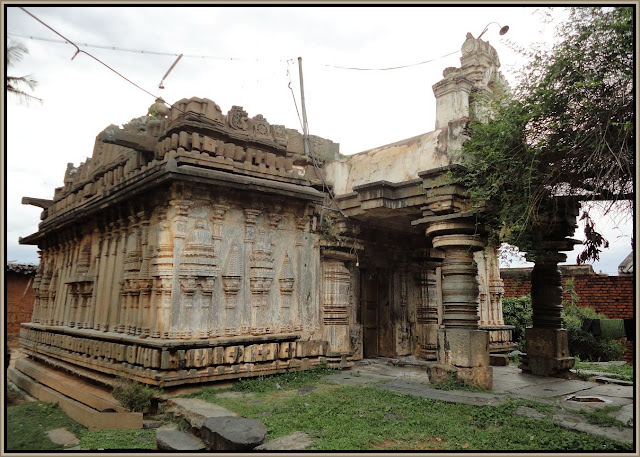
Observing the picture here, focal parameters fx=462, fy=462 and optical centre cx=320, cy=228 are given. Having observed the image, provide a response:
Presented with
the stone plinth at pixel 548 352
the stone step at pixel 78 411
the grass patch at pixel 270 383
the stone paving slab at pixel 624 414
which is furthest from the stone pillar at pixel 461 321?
the stone step at pixel 78 411

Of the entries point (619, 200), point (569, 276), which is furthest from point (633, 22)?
point (569, 276)

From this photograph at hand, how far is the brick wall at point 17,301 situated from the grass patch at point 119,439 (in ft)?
49.8

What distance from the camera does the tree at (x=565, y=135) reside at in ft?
16.5

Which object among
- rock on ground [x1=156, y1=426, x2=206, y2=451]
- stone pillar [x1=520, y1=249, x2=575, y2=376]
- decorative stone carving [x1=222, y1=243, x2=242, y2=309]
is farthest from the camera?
stone pillar [x1=520, y1=249, x2=575, y2=376]

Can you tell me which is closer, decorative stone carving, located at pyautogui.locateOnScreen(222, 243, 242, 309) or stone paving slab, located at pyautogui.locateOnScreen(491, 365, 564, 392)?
stone paving slab, located at pyautogui.locateOnScreen(491, 365, 564, 392)

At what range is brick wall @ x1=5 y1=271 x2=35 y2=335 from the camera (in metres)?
18.7

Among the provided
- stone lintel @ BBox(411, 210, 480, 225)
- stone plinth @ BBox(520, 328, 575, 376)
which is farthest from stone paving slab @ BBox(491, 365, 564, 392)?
stone lintel @ BBox(411, 210, 480, 225)

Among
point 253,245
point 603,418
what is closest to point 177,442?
point 253,245

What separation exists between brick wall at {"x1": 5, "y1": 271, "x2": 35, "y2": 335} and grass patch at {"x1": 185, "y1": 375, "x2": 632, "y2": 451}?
15661 mm

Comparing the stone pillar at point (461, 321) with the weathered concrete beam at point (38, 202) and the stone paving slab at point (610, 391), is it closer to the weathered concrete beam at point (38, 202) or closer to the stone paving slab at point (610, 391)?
the stone paving slab at point (610, 391)

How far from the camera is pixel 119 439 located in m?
5.73

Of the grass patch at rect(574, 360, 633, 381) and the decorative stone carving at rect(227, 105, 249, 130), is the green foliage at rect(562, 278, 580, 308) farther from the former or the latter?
the decorative stone carving at rect(227, 105, 249, 130)

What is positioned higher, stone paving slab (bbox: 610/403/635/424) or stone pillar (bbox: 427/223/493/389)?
stone pillar (bbox: 427/223/493/389)

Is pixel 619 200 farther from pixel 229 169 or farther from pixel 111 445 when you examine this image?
pixel 111 445
